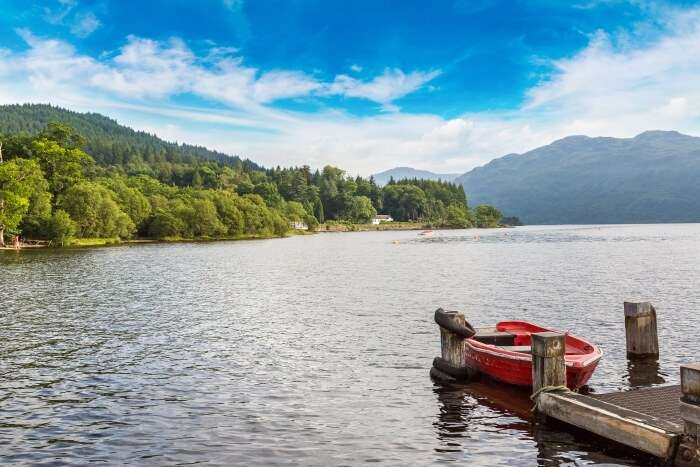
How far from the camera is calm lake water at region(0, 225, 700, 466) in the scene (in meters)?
16.6

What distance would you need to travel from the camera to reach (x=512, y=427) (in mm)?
18234

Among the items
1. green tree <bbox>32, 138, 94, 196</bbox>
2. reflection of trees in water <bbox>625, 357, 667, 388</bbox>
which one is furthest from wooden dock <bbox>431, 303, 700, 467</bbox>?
green tree <bbox>32, 138, 94, 196</bbox>

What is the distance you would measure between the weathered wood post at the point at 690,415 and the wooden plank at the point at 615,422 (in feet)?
0.83

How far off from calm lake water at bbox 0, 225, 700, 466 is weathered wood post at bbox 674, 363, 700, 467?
186cm

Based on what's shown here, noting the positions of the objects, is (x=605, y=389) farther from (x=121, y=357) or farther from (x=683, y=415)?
(x=121, y=357)

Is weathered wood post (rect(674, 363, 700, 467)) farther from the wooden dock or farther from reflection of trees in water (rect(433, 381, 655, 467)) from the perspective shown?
reflection of trees in water (rect(433, 381, 655, 467))

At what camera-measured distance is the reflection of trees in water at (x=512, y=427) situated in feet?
51.5

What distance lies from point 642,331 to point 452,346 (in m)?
9.58

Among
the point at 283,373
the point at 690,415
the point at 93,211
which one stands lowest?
the point at 283,373

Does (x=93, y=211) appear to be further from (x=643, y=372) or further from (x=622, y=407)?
(x=622, y=407)

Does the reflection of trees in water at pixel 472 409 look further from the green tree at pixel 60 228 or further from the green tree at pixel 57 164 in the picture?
the green tree at pixel 57 164

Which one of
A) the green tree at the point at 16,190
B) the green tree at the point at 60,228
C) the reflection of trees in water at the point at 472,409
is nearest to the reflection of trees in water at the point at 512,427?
the reflection of trees in water at the point at 472,409

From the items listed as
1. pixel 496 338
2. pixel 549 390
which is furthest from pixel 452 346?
pixel 549 390

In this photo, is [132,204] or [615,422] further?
[132,204]
